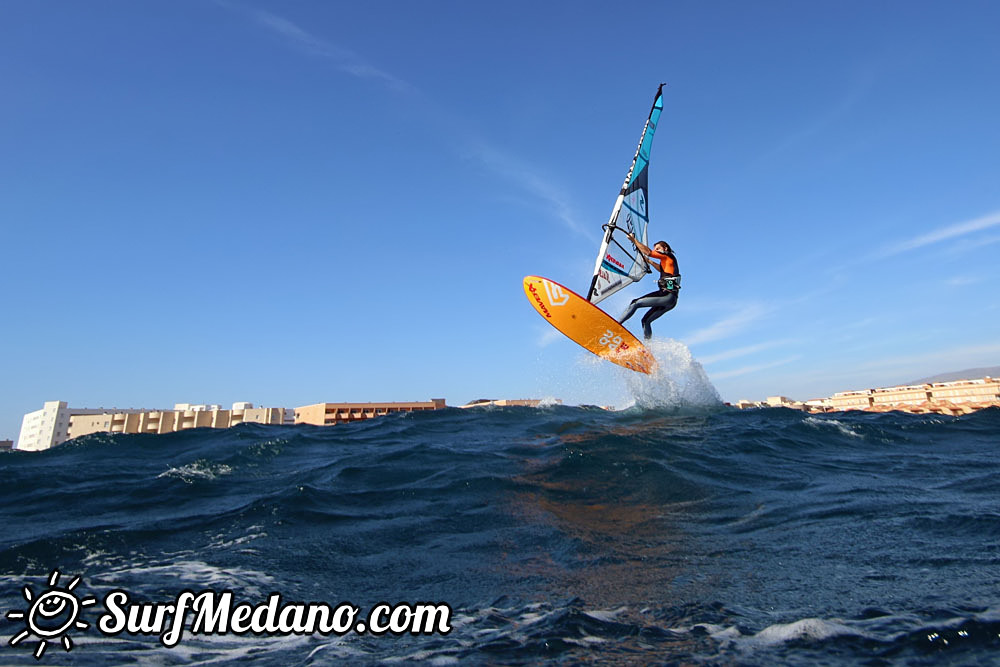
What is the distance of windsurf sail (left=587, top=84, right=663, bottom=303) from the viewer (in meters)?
16.2

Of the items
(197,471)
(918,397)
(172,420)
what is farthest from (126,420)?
(918,397)

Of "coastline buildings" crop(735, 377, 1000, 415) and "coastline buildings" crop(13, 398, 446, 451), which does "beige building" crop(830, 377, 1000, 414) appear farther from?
"coastline buildings" crop(13, 398, 446, 451)

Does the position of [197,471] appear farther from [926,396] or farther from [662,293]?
[926,396]

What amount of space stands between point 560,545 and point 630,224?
1418 centimetres

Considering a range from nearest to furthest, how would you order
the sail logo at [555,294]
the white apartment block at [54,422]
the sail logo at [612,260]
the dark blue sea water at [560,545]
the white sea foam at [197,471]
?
the dark blue sea water at [560,545]
the white sea foam at [197,471]
the sail logo at [555,294]
the sail logo at [612,260]
the white apartment block at [54,422]

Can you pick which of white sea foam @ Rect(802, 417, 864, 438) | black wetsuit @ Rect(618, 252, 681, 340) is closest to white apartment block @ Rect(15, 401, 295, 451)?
black wetsuit @ Rect(618, 252, 681, 340)

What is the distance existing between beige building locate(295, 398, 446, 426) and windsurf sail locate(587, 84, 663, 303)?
58359 mm

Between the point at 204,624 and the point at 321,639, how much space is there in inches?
40.0

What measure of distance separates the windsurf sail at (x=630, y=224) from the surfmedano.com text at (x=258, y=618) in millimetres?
13127

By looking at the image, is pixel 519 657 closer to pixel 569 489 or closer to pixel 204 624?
pixel 204 624

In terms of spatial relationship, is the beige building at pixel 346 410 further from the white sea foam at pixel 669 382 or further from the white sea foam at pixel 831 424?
the white sea foam at pixel 831 424

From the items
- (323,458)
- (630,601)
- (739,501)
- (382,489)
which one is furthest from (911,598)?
(323,458)

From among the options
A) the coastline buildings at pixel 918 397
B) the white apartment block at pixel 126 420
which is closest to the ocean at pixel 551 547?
the coastline buildings at pixel 918 397

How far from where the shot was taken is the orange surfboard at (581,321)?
1510 centimetres
